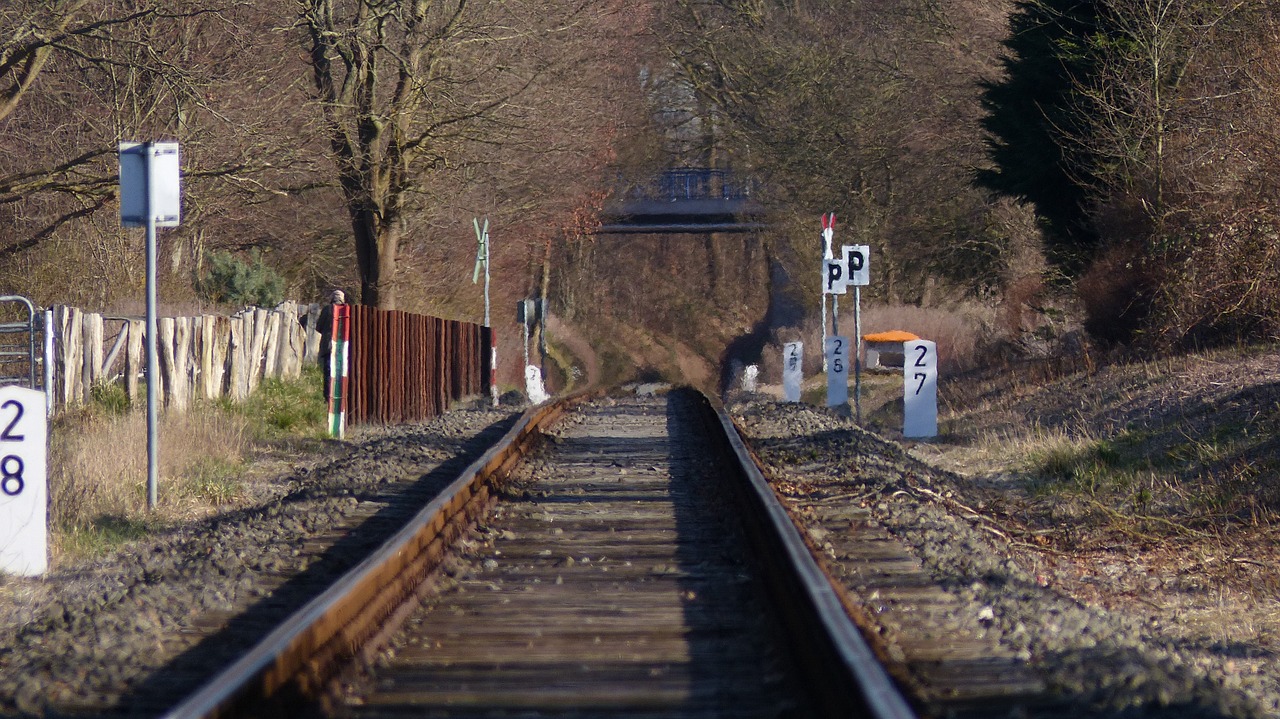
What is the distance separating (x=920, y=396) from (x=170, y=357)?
8924 millimetres

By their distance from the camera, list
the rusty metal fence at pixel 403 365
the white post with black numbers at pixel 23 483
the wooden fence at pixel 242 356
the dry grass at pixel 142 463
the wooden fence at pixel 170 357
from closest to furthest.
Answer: the white post with black numbers at pixel 23 483 → the dry grass at pixel 142 463 → the wooden fence at pixel 170 357 → the wooden fence at pixel 242 356 → the rusty metal fence at pixel 403 365

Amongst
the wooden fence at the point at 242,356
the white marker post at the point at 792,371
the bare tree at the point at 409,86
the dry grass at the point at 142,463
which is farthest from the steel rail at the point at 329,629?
the white marker post at the point at 792,371

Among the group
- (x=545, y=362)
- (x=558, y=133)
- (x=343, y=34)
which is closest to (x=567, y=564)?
(x=343, y=34)

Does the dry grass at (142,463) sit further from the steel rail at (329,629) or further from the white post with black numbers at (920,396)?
the white post with black numbers at (920,396)

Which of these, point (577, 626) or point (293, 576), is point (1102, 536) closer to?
point (577, 626)

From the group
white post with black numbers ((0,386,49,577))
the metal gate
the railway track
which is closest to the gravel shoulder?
the railway track

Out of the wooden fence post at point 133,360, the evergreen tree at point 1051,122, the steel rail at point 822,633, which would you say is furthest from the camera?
the evergreen tree at point 1051,122

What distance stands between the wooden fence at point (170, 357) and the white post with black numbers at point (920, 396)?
27.0 feet

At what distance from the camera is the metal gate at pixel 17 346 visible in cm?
1498

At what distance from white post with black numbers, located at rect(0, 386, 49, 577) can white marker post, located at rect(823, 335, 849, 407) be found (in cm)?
1496

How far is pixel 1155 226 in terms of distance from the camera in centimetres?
1852

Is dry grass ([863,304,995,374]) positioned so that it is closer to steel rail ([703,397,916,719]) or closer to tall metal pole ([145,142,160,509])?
tall metal pole ([145,142,160,509])

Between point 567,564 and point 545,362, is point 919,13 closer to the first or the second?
point 545,362

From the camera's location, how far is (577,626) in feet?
18.2
